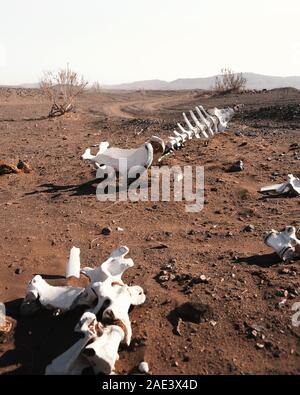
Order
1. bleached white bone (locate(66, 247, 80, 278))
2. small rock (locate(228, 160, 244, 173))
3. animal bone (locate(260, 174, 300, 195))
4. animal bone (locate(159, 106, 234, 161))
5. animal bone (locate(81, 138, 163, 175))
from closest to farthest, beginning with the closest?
Answer: bleached white bone (locate(66, 247, 80, 278)) < animal bone (locate(260, 174, 300, 195)) < animal bone (locate(81, 138, 163, 175)) < small rock (locate(228, 160, 244, 173)) < animal bone (locate(159, 106, 234, 161))

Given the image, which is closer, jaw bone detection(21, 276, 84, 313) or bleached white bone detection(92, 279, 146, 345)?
bleached white bone detection(92, 279, 146, 345)

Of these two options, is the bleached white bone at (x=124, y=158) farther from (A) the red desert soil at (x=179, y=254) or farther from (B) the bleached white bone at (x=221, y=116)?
(B) the bleached white bone at (x=221, y=116)

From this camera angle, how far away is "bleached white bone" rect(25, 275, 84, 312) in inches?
114

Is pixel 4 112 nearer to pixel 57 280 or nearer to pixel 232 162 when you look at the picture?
pixel 232 162

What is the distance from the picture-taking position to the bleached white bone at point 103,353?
228 centimetres

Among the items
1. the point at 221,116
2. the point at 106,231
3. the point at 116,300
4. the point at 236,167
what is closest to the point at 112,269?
the point at 116,300

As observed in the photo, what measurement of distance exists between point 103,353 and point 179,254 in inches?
62.0

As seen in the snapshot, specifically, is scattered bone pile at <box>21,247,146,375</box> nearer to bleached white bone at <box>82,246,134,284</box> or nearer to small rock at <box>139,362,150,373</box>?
bleached white bone at <box>82,246,134,284</box>

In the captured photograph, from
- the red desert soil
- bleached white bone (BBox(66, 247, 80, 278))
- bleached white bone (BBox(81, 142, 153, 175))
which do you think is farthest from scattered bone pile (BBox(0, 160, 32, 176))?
bleached white bone (BBox(66, 247, 80, 278))

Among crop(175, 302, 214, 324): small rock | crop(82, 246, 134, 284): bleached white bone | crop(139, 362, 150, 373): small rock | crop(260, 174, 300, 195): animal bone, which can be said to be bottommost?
crop(139, 362, 150, 373): small rock

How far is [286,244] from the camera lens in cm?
337

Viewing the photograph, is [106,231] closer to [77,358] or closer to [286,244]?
[286,244]
